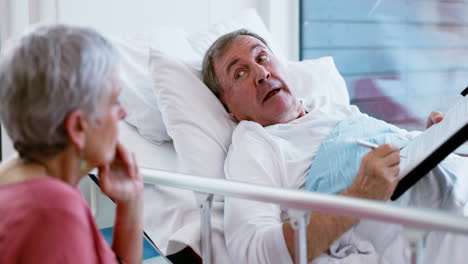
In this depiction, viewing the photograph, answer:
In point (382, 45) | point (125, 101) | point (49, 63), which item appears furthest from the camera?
point (382, 45)

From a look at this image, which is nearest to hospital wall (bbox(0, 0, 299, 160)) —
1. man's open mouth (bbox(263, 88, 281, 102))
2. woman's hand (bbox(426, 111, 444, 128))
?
man's open mouth (bbox(263, 88, 281, 102))

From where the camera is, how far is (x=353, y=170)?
130 centimetres

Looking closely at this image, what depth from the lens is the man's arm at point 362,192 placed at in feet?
3.60

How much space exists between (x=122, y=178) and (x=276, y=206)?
0.45m

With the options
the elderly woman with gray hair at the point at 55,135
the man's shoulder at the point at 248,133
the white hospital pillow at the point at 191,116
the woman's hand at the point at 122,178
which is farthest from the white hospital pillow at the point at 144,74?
the elderly woman with gray hair at the point at 55,135

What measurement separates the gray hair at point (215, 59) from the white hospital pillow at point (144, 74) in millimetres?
201

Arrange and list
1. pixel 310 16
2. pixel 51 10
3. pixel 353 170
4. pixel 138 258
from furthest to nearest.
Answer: pixel 310 16, pixel 51 10, pixel 353 170, pixel 138 258

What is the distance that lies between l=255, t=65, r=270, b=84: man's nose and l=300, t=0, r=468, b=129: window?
1.40m

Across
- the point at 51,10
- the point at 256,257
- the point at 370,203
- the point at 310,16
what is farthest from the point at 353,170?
the point at 310,16

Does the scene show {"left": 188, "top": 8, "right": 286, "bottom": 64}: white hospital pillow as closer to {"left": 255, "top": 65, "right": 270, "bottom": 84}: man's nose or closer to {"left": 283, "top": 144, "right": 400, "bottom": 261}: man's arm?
{"left": 255, "top": 65, "right": 270, "bottom": 84}: man's nose

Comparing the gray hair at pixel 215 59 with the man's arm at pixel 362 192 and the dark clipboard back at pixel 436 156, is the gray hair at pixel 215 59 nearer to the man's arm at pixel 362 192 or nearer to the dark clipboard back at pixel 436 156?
the man's arm at pixel 362 192

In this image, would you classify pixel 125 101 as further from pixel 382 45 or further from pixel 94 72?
pixel 382 45

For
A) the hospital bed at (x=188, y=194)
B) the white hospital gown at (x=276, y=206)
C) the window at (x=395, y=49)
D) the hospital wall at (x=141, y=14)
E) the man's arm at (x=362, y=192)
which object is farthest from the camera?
the window at (x=395, y=49)

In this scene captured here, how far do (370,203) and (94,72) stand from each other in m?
0.46
